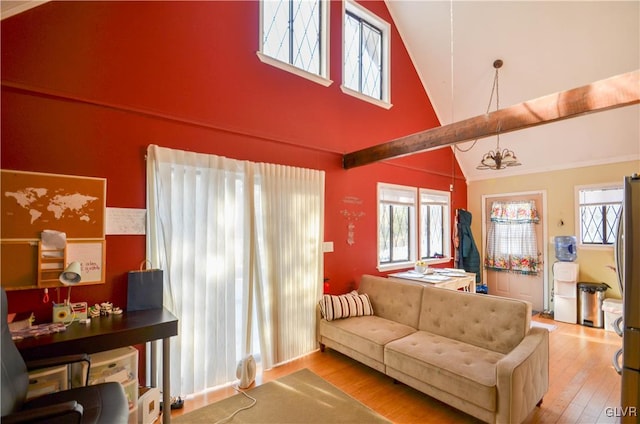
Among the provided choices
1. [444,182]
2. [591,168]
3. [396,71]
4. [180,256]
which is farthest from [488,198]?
[180,256]

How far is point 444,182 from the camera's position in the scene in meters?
5.66

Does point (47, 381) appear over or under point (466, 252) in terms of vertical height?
under

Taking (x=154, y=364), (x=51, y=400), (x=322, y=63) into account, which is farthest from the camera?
(x=322, y=63)

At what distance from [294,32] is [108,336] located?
3.57 m

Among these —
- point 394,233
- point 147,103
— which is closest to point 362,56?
point 394,233

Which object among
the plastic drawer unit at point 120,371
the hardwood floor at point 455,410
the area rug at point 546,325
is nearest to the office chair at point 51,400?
the plastic drawer unit at point 120,371

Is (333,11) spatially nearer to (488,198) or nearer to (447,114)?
(447,114)

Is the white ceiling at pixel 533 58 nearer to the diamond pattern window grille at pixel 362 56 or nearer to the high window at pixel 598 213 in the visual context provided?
the high window at pixel 598 213

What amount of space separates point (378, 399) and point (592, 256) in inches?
175

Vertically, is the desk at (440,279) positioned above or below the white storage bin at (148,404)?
above

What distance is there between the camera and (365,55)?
439cm

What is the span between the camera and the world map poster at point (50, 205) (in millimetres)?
1942

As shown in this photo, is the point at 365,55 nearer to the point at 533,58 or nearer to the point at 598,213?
the point at 533,58

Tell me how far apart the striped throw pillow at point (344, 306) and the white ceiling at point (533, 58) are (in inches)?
151
